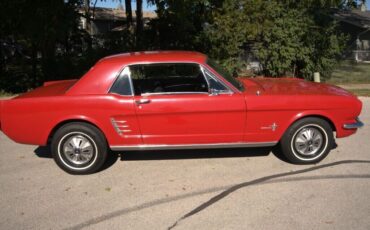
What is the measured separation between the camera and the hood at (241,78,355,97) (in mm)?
5277

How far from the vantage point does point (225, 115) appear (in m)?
5.06

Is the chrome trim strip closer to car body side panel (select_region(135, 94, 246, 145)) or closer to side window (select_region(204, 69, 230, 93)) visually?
car body side panel (select_region(135, 94, 246, 145))

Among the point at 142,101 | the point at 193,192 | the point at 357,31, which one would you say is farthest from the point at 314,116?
the point at 357,31

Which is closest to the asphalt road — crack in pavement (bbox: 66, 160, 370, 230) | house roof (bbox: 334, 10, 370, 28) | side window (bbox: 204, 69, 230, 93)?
crack in pavement (bbox: 66, 160, 370, 230)

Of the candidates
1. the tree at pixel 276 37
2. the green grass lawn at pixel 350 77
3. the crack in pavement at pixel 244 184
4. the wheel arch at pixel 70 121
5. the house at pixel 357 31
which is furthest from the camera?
the house at pixel 357 31

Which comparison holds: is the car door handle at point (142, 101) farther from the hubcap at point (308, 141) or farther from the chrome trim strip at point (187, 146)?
the hubcap at point (308, 141)

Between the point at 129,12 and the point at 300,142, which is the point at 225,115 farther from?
the point at 129,12

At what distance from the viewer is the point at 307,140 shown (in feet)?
17.2

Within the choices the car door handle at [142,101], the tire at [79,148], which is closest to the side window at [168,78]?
the car door handle at [142,101]

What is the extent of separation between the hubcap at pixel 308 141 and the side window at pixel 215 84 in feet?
3.88

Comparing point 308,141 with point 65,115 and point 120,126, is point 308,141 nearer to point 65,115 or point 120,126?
point 120,126

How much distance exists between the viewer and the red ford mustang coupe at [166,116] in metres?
5.05

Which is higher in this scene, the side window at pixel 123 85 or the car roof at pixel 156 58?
the car roof at pixel 156 58

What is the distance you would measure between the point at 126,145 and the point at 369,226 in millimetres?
3043
